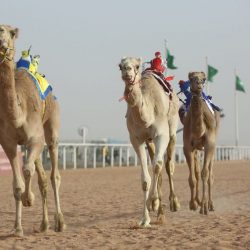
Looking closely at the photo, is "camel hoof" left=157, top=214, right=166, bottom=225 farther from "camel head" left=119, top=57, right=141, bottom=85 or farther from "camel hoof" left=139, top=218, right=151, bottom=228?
"camel head" left=119, top=57, right=141, bottom=85

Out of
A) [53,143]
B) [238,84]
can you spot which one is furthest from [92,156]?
[53,143]

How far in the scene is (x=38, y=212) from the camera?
1230cm

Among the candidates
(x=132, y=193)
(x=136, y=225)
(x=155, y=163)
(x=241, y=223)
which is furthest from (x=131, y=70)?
(x=132, y=193)

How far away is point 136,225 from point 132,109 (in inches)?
68.7

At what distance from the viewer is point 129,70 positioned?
9.06 m

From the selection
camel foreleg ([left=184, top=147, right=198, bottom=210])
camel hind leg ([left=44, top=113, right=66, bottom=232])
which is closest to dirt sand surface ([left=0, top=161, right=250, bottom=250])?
camel foreleg ([left=184, top=147, right=198, bottom=210])

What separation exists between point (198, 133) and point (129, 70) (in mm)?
3262

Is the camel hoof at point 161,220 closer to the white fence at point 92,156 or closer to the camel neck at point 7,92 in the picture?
the camel neck at point 7,92

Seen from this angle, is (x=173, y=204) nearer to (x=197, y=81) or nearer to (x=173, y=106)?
(x=173, y=106)

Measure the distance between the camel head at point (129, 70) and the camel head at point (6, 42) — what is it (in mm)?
1691

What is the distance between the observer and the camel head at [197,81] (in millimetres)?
11656

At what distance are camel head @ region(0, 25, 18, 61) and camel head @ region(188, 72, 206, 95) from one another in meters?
4.36

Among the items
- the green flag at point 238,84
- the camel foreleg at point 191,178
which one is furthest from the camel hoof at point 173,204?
the green flag at point 238,84

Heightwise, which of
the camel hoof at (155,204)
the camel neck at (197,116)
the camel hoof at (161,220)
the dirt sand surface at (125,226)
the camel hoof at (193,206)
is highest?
the camel neck at (197,116)
